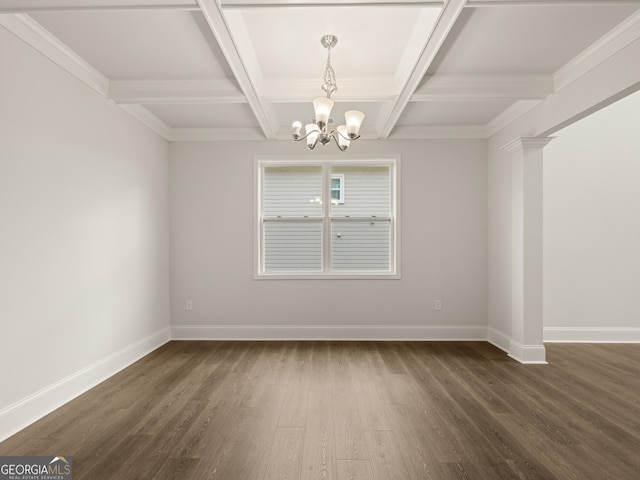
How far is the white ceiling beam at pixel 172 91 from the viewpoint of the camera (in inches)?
145

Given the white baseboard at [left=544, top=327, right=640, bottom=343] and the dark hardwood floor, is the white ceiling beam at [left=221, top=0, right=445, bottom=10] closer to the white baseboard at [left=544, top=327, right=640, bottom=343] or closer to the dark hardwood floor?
the dark hardwood floor

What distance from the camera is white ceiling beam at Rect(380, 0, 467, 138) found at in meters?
2.38

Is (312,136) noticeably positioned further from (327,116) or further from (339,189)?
(339,189)

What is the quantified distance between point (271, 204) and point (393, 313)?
7.12 ft

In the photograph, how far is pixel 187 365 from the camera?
13.4 feet

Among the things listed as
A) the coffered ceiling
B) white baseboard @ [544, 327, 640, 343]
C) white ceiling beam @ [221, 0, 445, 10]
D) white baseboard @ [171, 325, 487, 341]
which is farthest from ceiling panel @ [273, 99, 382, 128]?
white baseboard @ [544, 327, 640, 343]

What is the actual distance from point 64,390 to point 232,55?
2880 mm

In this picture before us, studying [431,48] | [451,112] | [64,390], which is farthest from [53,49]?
[451,112]

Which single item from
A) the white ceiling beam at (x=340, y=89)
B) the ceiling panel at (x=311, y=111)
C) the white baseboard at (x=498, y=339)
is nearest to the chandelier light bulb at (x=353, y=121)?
the white ceiling beam at (x=340, y=89)

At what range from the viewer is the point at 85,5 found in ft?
7.52

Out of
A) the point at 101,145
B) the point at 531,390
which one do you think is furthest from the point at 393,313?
the point at 101,145

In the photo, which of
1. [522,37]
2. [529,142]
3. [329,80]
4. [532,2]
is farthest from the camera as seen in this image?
[529,142]

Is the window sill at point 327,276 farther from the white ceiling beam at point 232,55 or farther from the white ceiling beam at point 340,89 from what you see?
the white ceiling beam at point 340,89

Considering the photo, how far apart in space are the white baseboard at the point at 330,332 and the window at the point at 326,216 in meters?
0.75
